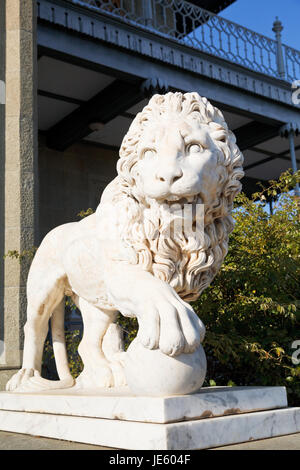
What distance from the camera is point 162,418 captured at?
155 centimetres

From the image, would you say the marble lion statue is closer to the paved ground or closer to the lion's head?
the lion's head

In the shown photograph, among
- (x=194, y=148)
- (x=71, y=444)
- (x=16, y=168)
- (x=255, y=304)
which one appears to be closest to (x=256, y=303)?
(x=255, y=304)

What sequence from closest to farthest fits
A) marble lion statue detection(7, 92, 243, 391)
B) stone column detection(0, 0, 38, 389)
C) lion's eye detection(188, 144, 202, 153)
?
marble lion statue detection(7, 92, 243, 391)
lion's eye detection(188, 144, 202, 153)
stone column detection(0, 0, 38, 389)

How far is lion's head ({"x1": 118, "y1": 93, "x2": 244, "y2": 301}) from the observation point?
73.9 inches

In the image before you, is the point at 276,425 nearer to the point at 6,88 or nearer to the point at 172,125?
the point at 172,125

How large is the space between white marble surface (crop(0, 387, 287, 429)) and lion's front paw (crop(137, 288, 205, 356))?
158 millimetres

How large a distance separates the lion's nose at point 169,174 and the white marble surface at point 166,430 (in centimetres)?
81

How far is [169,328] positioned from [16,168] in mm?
2580

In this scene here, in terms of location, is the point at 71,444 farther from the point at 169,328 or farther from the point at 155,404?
the point at 169,328

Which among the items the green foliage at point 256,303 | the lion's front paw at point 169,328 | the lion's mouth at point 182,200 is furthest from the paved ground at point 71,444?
the green foliage at point 256,303

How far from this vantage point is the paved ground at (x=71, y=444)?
5.34 feet

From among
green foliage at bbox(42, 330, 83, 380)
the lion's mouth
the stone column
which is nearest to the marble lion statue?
the lion's mouth

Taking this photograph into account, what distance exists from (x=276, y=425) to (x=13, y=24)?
360 centimetres

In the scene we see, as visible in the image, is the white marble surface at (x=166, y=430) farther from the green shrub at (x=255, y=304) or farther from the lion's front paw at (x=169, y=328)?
the green shrub at (x=255, y=304)
